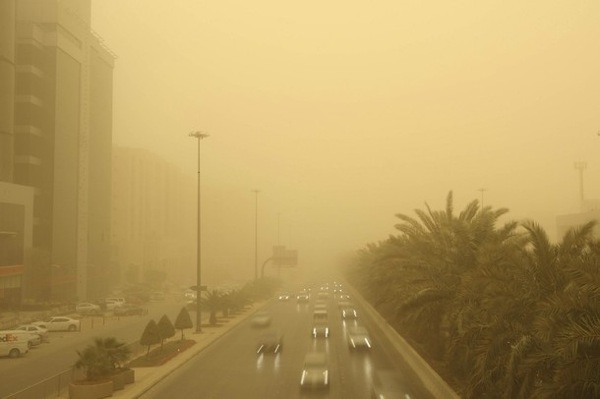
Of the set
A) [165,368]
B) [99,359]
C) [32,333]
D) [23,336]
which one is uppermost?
[99,359]

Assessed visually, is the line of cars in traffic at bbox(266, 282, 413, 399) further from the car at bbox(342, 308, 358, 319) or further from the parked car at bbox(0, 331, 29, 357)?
the parked car at bbox(0, 331, 29, 357)

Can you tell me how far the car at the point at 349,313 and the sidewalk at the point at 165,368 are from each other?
32.8 ft

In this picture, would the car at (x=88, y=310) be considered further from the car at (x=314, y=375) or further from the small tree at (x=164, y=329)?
the car at (x=314, y=375)

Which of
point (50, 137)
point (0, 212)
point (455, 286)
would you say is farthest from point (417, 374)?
point (50, 137)

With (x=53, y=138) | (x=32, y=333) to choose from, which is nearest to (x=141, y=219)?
(x=53, y=138)

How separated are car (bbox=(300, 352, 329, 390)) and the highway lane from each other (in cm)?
1092

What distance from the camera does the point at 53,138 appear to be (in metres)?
75.9

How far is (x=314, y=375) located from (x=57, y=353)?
18023mm

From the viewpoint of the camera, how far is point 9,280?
203 ft

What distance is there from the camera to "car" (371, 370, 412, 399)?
2148cm

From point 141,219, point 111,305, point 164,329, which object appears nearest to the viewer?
point 164,329

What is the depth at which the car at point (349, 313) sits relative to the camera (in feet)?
174

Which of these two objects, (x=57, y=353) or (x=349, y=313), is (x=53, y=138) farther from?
(x=57, y=353)

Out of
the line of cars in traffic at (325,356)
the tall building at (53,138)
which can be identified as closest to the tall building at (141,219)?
the tall building at (53,138)
